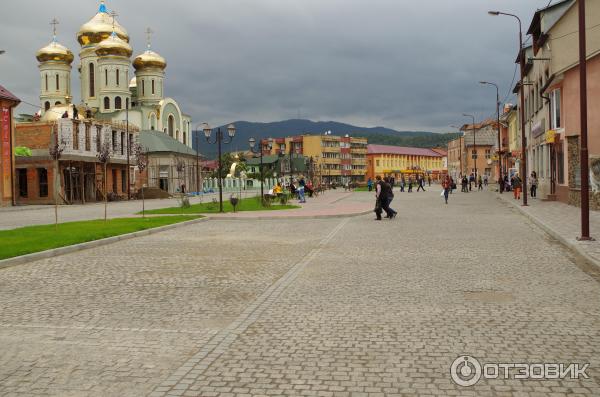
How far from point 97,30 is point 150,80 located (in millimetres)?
9200

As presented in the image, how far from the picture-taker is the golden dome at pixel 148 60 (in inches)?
3130

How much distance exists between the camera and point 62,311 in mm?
7793

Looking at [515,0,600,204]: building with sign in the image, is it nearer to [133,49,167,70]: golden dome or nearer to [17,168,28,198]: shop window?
[17,168,28,198]: shop window

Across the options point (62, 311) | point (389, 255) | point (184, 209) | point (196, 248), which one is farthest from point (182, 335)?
point (184, 209)

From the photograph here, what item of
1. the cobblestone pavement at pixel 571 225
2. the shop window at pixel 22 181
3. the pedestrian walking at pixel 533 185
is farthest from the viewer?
the shop window at pixel 22 181

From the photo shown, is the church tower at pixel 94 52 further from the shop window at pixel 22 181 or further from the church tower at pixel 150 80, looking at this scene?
the shop window at pixel 22 181

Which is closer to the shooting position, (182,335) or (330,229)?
(182,335)

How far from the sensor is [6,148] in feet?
138

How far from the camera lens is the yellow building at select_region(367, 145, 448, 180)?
484 ft

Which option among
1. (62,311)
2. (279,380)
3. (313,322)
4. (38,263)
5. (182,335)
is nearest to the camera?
(279,380)

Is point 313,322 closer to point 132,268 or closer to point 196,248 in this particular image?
point 132,268

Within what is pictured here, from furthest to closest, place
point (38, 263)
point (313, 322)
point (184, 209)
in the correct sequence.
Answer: point (184, 209), point (38, 263), point (313, 322)

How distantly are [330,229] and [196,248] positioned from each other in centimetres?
615

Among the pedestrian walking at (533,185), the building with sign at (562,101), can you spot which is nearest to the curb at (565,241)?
the building with sign at (562,101)
